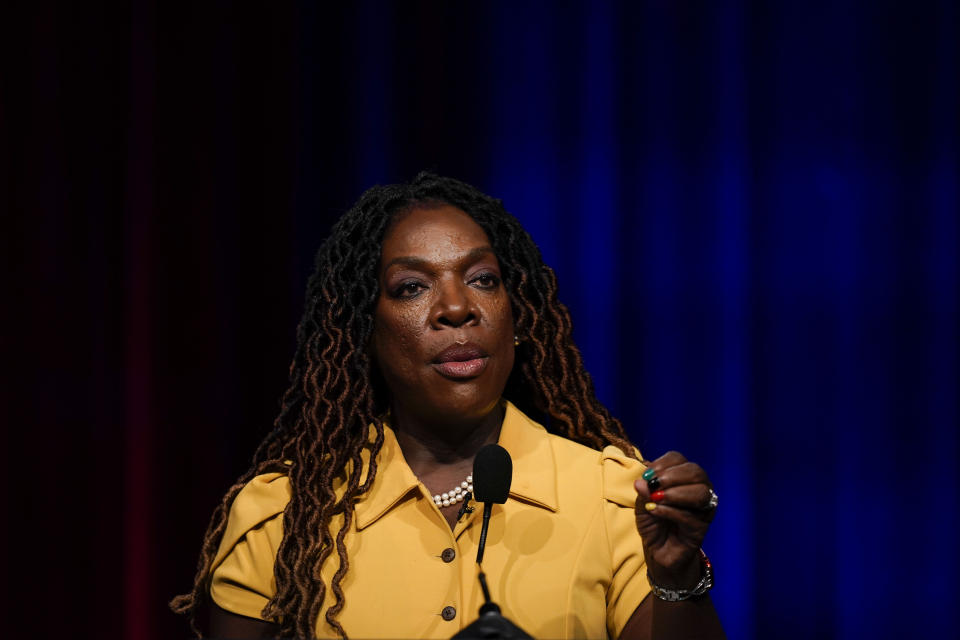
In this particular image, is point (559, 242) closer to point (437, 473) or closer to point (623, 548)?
point (437, 473)

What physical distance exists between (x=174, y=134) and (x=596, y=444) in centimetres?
137

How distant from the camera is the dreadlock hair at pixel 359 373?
6.39ft

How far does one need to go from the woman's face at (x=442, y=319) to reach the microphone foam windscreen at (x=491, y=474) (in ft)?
1.12

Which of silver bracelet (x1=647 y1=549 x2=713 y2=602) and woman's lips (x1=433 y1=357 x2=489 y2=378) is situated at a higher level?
woman's lips (x1=433 y1=357 x2=489 y2=378)

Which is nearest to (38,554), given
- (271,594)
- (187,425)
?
(187,425)

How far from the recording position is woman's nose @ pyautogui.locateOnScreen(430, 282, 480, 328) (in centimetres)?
188

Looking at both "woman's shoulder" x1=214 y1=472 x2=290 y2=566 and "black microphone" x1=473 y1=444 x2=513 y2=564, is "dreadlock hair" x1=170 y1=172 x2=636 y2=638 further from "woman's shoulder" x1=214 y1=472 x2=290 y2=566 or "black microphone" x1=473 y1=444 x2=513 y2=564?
"black microphone" x1=473 y1=444 x2=513 y2=564

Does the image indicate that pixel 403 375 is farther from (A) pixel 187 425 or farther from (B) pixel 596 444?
(A) pixel 187 425

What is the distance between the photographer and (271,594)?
73.5 inches

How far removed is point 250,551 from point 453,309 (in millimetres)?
583

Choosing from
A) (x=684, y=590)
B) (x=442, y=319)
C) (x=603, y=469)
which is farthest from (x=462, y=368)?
(x=684, y=590)

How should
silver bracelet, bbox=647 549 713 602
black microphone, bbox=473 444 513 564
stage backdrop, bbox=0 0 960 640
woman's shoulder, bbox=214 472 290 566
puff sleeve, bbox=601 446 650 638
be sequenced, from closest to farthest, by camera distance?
black microphone, bbox=473 444 513 564 < silver bracelet, bbox=647 549 713 602 < puff sleeve, bbox=601 446 650 638 < woman's shoulder, bbox=214 472 290 566 < stage backdrop, bbox=0 0 960 640

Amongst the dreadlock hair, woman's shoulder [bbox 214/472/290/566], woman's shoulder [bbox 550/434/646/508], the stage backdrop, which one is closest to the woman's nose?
the dreadlock hair

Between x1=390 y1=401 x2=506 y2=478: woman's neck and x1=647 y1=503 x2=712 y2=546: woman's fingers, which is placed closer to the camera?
x1=647 y1=503 x2=712 y2=546: woman's fingers
